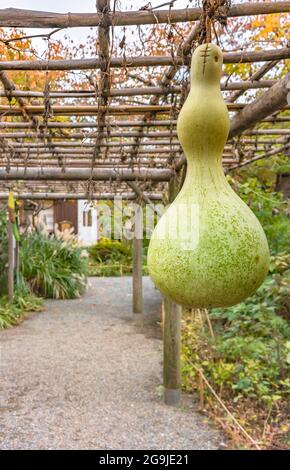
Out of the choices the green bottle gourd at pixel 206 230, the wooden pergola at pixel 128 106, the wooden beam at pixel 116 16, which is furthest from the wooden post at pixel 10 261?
the green bottle gourd at pixel 206 230

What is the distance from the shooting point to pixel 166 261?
2.47 feet

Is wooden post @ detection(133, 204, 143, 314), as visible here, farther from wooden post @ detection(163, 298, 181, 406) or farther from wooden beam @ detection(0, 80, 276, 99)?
wooden beam @ detection(0, 80, 276, 99)

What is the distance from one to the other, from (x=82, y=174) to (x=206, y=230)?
264cm

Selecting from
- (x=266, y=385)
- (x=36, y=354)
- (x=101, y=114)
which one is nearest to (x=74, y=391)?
(x=36, y=354)

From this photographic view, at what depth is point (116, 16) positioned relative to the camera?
46.5 inches

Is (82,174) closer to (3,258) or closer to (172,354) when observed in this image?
(172,354)

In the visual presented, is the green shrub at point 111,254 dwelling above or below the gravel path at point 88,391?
above

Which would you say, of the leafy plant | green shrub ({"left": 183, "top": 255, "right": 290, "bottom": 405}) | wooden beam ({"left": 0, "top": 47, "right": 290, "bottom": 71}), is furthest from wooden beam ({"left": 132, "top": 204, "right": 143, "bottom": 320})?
wooden beam ({"left": 0, "top": 47, "right": 290, "bottom": 71})

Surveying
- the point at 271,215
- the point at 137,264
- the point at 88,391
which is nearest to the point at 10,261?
the point at 137,264

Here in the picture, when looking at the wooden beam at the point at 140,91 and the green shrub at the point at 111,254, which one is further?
the green shrub at the point at 111,254

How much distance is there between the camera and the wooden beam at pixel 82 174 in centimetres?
321

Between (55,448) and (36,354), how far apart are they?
210 cm

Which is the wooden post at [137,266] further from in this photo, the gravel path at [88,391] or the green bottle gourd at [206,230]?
the green bottle gourd at [206,230]

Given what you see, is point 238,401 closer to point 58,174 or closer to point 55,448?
point 55,448
